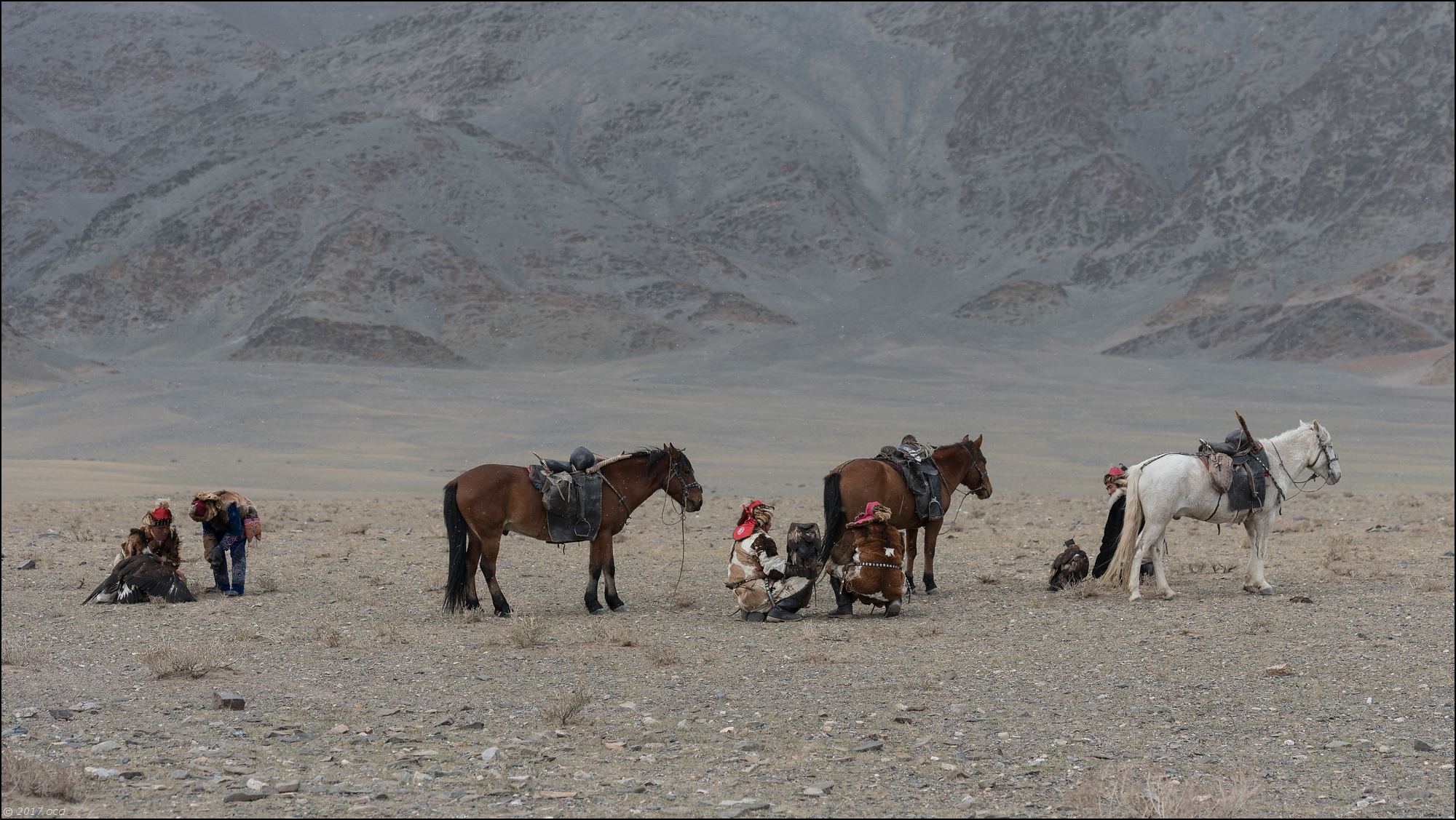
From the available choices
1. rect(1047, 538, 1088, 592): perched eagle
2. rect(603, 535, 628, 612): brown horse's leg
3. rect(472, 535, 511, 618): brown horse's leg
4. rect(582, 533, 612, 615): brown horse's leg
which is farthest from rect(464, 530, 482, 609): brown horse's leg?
rect(1047, 538, 1088, 592): perched eagle

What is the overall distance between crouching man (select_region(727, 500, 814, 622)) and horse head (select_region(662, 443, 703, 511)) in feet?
2.44

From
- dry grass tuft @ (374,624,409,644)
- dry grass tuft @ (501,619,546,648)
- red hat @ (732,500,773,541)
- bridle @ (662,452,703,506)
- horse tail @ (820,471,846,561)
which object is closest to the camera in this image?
dry grass tuft @ (501,619,546,648)

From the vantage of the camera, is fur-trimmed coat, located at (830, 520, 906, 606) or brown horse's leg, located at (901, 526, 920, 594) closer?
fur-trimmed coat, located at (830, 520, 906, 606)

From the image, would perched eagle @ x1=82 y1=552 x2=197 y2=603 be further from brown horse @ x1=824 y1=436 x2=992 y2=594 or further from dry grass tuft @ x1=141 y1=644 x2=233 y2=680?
brown horse @ x1=824 y1=436 x2=992 y2=594

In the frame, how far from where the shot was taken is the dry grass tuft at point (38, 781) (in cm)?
636

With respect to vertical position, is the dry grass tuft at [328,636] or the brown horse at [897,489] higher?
the brown horse at [897,489]

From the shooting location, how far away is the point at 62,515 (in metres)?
24.1

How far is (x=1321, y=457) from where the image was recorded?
14.3 m

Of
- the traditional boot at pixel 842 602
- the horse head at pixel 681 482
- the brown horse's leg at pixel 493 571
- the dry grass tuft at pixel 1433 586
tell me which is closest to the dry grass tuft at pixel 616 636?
the brown horse's leg at pixel 493 571

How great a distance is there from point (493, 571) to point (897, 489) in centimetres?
404

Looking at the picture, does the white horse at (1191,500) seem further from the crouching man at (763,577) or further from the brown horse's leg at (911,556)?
the crouching man at (763,577)

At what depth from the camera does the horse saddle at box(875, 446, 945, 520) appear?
14.1m

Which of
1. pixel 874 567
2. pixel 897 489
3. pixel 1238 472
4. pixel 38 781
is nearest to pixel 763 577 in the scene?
pixel 874 567

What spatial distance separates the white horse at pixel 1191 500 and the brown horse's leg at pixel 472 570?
617 cm
